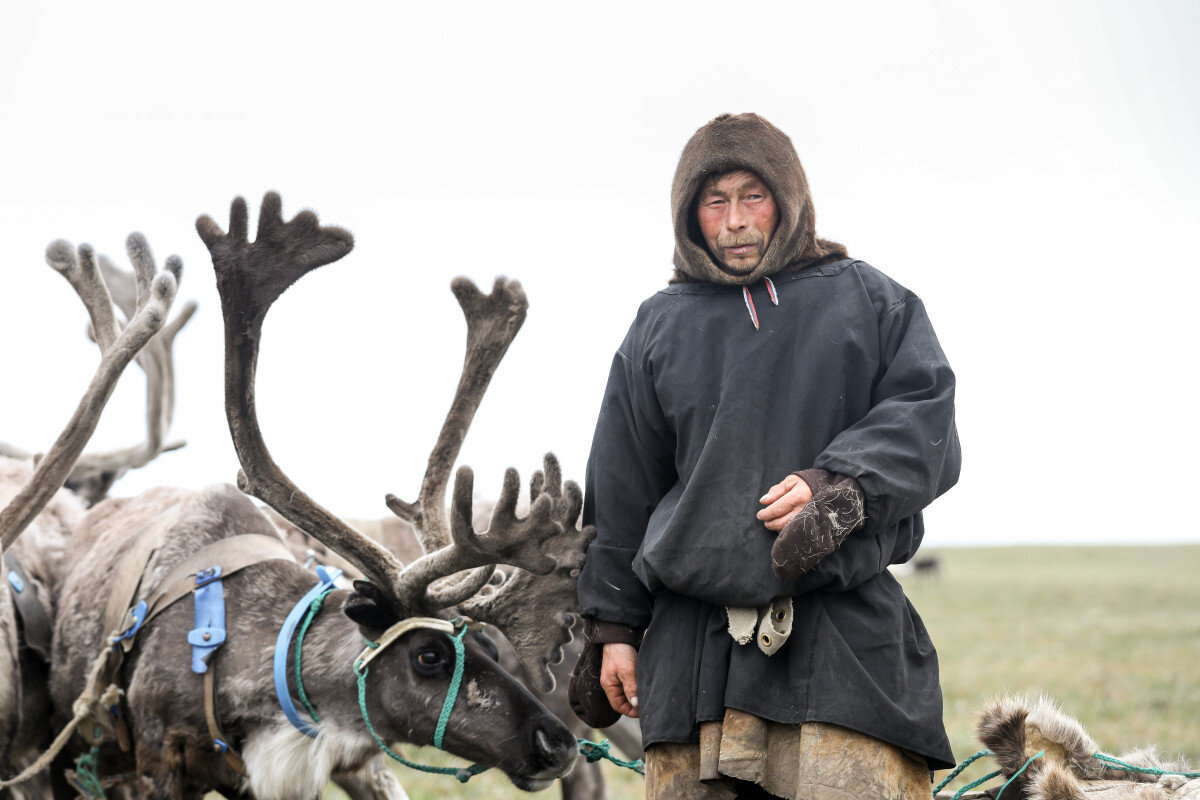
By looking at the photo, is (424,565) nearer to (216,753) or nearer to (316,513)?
(316,513)

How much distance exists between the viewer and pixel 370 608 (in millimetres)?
3836

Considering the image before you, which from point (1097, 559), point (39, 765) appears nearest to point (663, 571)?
point (39, 765)

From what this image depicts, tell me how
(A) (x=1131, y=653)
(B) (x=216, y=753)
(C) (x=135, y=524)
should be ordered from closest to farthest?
(B) (x=216, y=753) → (C) (x=135, y=524) → (A) (x=1131, y=653)

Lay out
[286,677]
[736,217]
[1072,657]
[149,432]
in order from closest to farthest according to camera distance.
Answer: [736,217] → [286,677] → [149,432] → [1072,657]

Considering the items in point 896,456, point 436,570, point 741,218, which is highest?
point 741,218

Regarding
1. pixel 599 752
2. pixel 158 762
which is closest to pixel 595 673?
pixel 599 752

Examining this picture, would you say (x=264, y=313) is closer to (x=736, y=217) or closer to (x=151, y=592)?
(x=151, y=592)

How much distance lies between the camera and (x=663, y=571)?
2.81 m

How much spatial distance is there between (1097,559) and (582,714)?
57737 mm

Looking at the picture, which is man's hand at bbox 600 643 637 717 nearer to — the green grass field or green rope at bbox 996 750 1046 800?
green rope at bbox 996 750 1046 800

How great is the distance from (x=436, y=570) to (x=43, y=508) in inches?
69.2

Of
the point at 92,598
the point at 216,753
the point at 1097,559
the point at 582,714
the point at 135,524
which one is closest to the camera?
the point at 582,714

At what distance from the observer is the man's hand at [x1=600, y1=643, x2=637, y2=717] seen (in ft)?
9.94

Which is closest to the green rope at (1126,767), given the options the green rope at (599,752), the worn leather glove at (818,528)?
the worn leather glove at (818,528)
